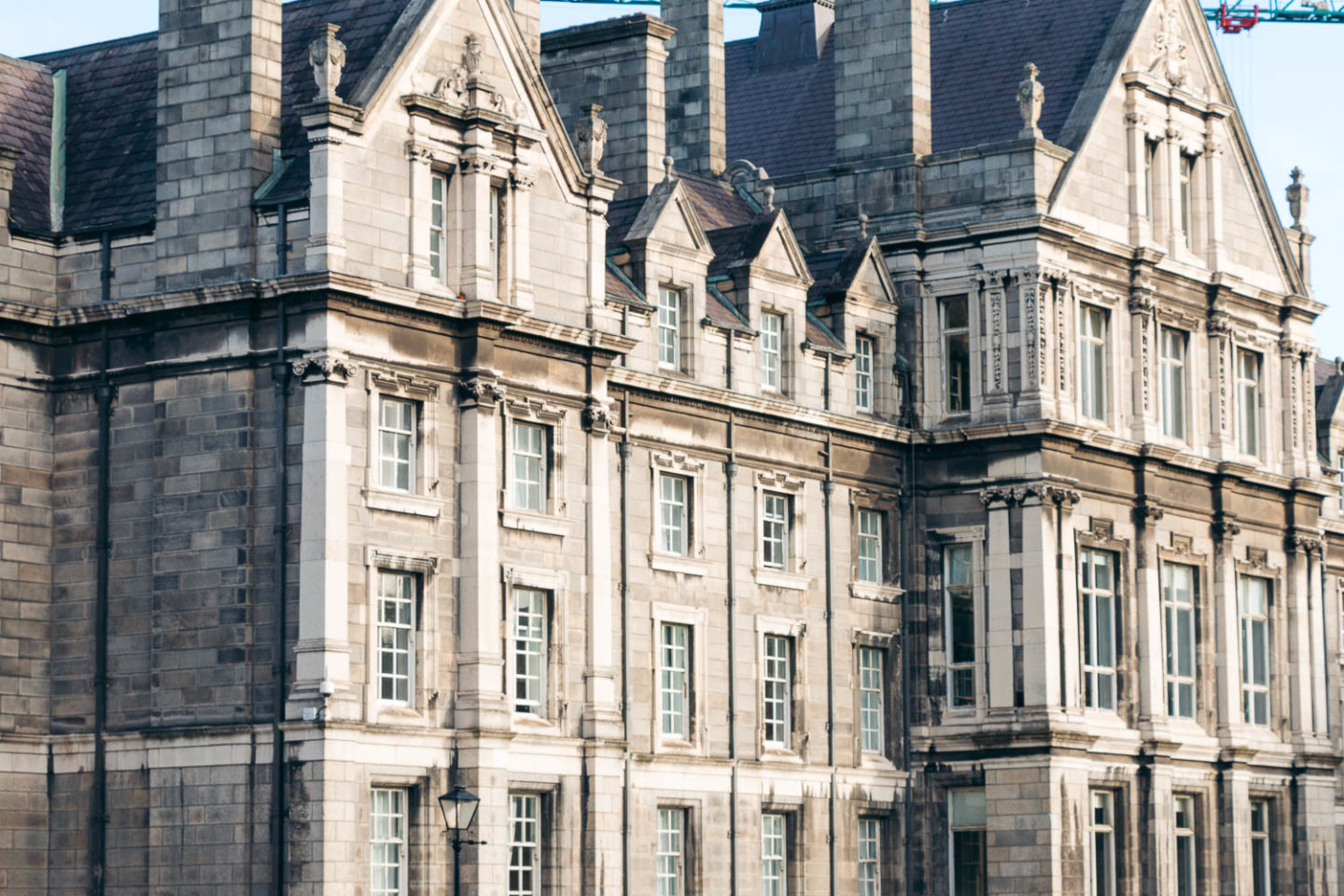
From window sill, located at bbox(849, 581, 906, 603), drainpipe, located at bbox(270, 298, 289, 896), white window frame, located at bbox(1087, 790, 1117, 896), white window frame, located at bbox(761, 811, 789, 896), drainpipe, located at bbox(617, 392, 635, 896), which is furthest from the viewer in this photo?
white window frame, located at bbox(1087, 790, 1117, 896)

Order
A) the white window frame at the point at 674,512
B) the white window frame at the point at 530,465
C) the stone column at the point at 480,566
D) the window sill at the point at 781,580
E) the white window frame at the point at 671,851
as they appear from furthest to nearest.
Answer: the window sill at the point at 781,580, the white window frame at the point at 674,512, the white window frame at the point at 671,851, the white window frame at the point at 530,465, the stone column at the point at 480,566

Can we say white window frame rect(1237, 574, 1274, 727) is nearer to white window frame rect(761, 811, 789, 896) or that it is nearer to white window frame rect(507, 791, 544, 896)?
white window frame rect(761, 811, 789, 896)

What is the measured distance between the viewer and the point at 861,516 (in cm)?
5944

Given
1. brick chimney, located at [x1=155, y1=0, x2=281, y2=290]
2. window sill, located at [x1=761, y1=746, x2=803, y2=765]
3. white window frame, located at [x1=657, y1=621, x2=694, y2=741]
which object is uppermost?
brick chimney, located at [x1=155, y1=0, x2=281, y2=290]

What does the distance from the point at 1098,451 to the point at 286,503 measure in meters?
20.0

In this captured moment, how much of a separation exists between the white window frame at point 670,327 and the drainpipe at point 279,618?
405 inches

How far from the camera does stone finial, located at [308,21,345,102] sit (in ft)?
154

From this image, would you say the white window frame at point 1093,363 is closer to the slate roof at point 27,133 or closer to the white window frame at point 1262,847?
the white window frame at point 1262,847

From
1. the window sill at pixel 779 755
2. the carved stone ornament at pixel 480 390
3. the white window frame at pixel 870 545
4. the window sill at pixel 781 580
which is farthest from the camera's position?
the white window frame at pixel 870 545

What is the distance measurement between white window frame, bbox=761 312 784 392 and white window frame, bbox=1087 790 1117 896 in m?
10.1

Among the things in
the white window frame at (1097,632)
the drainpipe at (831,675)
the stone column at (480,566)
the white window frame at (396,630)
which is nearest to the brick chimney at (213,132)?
the stone column at (480,566)

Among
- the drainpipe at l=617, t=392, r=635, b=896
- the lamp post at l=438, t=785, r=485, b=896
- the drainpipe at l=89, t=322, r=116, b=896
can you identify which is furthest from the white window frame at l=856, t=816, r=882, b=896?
the drainpipe at l=89, t=322, r=116, b=896

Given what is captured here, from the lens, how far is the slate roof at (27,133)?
49875 millimetres

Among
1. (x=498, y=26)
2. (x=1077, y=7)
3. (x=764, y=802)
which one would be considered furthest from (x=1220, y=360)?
(x=498, y=26)
